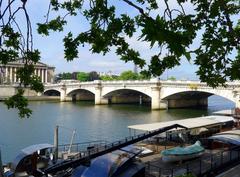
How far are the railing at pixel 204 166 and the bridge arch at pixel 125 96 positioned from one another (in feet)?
221

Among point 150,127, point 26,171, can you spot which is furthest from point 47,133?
point 26,171

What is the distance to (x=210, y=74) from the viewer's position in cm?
862

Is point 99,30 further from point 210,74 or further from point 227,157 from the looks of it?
point 227,157

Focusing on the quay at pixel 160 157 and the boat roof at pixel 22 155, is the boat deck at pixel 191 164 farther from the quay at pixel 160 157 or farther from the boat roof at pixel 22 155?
the boat roof at pixel 22 155

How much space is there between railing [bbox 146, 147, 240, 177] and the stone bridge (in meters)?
41.2

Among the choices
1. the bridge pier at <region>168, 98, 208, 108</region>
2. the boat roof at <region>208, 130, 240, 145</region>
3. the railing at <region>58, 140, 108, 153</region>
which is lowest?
the railing at <region>58, 140, 108, 153</region>

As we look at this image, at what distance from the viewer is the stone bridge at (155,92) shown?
214 feet

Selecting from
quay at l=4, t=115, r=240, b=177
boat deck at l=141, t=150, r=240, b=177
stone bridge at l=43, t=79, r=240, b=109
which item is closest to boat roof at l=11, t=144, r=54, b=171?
quay at l=4, t=115, r=240, b=177

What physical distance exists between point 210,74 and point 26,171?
10.6 m

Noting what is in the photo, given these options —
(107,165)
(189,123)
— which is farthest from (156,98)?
(107,165)

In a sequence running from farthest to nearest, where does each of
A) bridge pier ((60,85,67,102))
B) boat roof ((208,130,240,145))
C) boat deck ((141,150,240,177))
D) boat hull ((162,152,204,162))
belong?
bridge pier ((60,85,67,102)), boat roof ((208,130,240,145)), boat hull ((162,152,204,162)), boat deck ((141,150,240,177))

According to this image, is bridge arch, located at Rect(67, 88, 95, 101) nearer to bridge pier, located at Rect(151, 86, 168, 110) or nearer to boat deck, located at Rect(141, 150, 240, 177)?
bridge pier, located at Rect(151, 86, 168, 110)

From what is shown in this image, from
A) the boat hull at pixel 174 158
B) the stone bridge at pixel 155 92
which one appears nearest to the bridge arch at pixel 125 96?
the stone bridge at pixel 155 92

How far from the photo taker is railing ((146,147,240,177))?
1605cm
